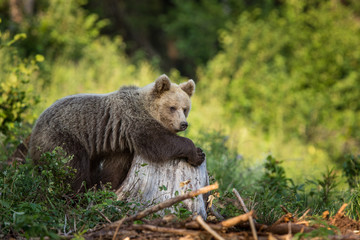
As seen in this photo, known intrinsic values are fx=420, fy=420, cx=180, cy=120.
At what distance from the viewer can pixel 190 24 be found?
17.2m

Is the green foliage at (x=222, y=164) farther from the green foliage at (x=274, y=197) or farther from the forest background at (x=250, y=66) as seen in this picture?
the forest background at (x=250, y=66)

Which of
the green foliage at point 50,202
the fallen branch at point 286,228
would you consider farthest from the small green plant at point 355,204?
the green foliage at point 50,202

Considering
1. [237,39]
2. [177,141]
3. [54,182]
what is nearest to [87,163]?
[54,182]

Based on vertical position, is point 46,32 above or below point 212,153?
above

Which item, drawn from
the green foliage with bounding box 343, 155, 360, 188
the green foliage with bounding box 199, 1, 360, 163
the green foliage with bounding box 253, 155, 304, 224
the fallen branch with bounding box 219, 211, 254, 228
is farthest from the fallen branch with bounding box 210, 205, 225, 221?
the green foliage with bounding box 199, 1, 360, 163

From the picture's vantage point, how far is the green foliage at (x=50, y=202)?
3730 millimetres

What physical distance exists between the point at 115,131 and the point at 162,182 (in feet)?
2.97

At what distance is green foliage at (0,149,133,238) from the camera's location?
12.2 feet

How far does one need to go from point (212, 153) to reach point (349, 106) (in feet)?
28.0

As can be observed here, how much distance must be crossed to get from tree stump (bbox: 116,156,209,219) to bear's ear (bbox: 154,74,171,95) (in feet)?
3.20

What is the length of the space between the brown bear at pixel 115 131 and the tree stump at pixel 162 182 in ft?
0.35

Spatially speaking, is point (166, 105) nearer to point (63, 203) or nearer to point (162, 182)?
point (162, 182)

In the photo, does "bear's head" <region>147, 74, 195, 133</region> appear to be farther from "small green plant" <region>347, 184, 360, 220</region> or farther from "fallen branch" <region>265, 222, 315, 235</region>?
"small green plant" <region>347, 184, 360, 220</region>

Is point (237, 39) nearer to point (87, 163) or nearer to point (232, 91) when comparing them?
point (232, 91)
